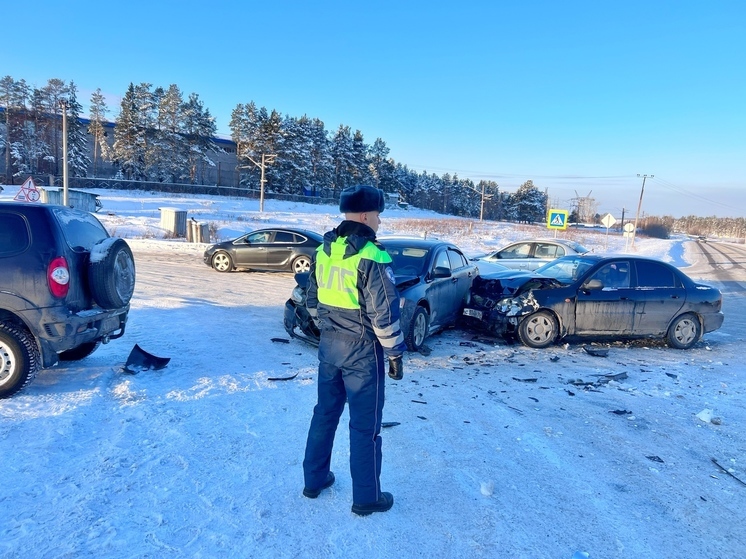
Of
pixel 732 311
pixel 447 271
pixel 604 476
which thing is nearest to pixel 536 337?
pixel 447 271

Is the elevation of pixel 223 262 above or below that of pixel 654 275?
below

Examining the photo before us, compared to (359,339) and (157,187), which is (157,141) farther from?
(359,339)

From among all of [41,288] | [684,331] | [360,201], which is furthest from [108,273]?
[684,331]

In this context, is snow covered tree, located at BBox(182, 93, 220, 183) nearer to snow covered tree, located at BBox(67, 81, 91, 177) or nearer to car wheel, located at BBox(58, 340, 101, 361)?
snow covered tree, located at BBox(67, 81, 91, 177)

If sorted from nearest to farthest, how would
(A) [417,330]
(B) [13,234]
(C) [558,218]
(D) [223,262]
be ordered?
(B) [13,234] → (A) [417,330] → (D) [223,262] → (C) [558,218]

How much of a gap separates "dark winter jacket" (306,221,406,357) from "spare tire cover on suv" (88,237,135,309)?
9.77 ft

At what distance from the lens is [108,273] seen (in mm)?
4902

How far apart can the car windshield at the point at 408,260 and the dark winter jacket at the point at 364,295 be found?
14.3 ft

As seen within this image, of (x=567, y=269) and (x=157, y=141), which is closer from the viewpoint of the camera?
(x=567, y=269)

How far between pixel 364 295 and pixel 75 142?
238 feet

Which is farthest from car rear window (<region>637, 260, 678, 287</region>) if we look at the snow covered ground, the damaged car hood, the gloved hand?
the gloved hand

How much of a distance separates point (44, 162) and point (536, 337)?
73009 mm

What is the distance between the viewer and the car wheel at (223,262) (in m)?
14.4

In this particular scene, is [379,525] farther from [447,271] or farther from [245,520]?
[447,271]
